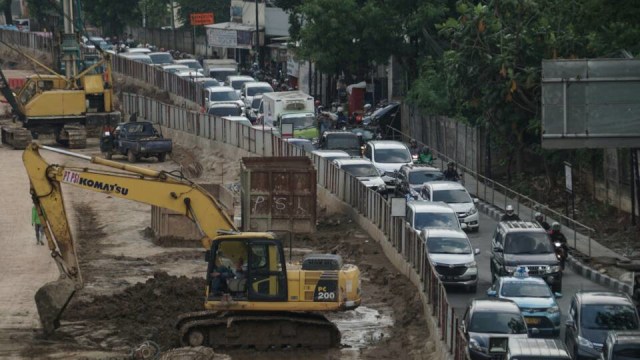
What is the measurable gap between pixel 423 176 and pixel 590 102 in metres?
12.9

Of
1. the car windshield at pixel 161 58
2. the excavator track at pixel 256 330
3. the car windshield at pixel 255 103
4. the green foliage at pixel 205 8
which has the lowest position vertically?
the excavator track at pixel 256 330

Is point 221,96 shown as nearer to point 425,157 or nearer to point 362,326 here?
point 425,157

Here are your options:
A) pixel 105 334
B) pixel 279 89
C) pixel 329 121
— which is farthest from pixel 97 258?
pixel 279 89

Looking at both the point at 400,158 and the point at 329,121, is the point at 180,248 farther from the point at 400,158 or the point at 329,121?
the point at 329,121

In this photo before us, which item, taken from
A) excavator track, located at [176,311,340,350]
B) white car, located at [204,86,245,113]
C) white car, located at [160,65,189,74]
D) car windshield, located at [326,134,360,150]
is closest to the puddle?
excavator track, located at [176,311,340,350]

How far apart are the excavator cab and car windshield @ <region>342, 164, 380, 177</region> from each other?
21088 mm

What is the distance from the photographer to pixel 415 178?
50938mm

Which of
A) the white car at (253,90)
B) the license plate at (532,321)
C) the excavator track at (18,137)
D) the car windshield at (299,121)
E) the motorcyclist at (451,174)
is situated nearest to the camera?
the license plate at (532,321)

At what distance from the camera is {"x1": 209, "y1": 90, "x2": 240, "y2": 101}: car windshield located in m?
77.1

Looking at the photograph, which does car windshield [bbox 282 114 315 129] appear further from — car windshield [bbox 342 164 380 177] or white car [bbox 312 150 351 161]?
car windshield [bbox 342 164 380 177]

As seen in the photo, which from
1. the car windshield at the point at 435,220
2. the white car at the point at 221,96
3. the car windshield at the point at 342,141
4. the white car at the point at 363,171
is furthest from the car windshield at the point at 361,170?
the white car at the point at 221,96

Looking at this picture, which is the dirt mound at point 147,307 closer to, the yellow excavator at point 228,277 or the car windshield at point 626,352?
the yellow excavator at point 228,277

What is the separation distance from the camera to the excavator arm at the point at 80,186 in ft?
108

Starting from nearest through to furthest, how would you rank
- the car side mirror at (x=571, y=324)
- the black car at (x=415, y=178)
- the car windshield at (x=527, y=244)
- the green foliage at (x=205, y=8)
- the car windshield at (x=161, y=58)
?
the car side mirror at (x=571, y=324), the car windshield at (x=527, y=244), the black car at (x=415, y=178), the car windshield at (x=161, y=58), the green foliage at (x=205, y=8)
